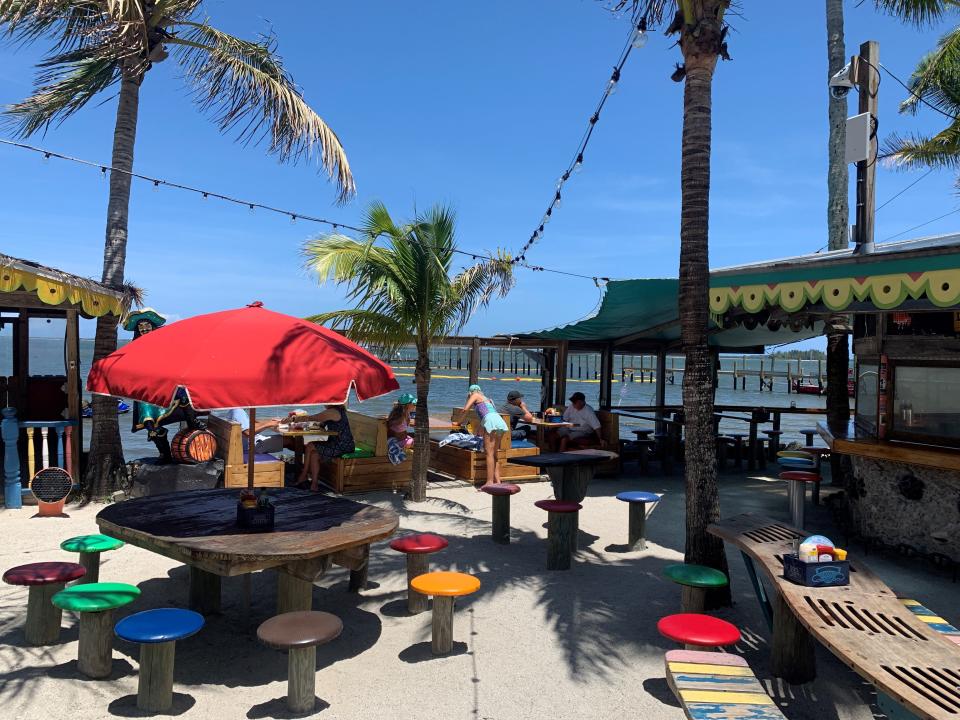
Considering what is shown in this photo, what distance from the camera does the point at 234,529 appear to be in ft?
15.0

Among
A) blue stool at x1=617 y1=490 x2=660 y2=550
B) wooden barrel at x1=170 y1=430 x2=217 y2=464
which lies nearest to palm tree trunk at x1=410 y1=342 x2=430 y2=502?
wooden barrel at x1=170 y1=430 x2=217 y2=464

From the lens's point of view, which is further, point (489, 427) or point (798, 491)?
point (489, 427)

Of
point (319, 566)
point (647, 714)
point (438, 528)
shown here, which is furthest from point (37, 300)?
point (647, 714)

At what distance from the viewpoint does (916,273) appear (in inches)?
211

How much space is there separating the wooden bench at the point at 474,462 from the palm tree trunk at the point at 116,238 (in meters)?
4.67

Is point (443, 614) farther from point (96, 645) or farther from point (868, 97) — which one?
point (868, 97)

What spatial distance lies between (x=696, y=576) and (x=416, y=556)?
209 cm

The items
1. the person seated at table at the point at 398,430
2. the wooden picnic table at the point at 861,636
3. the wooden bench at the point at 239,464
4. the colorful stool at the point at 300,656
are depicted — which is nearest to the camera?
the wooden picnic table at the point at 861,636

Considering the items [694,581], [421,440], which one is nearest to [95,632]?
[694,581]

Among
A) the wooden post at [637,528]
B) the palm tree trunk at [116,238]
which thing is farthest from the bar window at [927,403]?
the palm tree trunk at [116,238]

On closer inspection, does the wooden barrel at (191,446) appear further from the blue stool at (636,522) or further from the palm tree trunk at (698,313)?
the palm tree trunk at (698,313)

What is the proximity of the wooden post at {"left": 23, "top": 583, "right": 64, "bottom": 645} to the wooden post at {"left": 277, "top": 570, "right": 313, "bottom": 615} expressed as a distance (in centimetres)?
148

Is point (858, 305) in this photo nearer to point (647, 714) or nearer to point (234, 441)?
point (647, 714)

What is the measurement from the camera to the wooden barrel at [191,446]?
904cm
